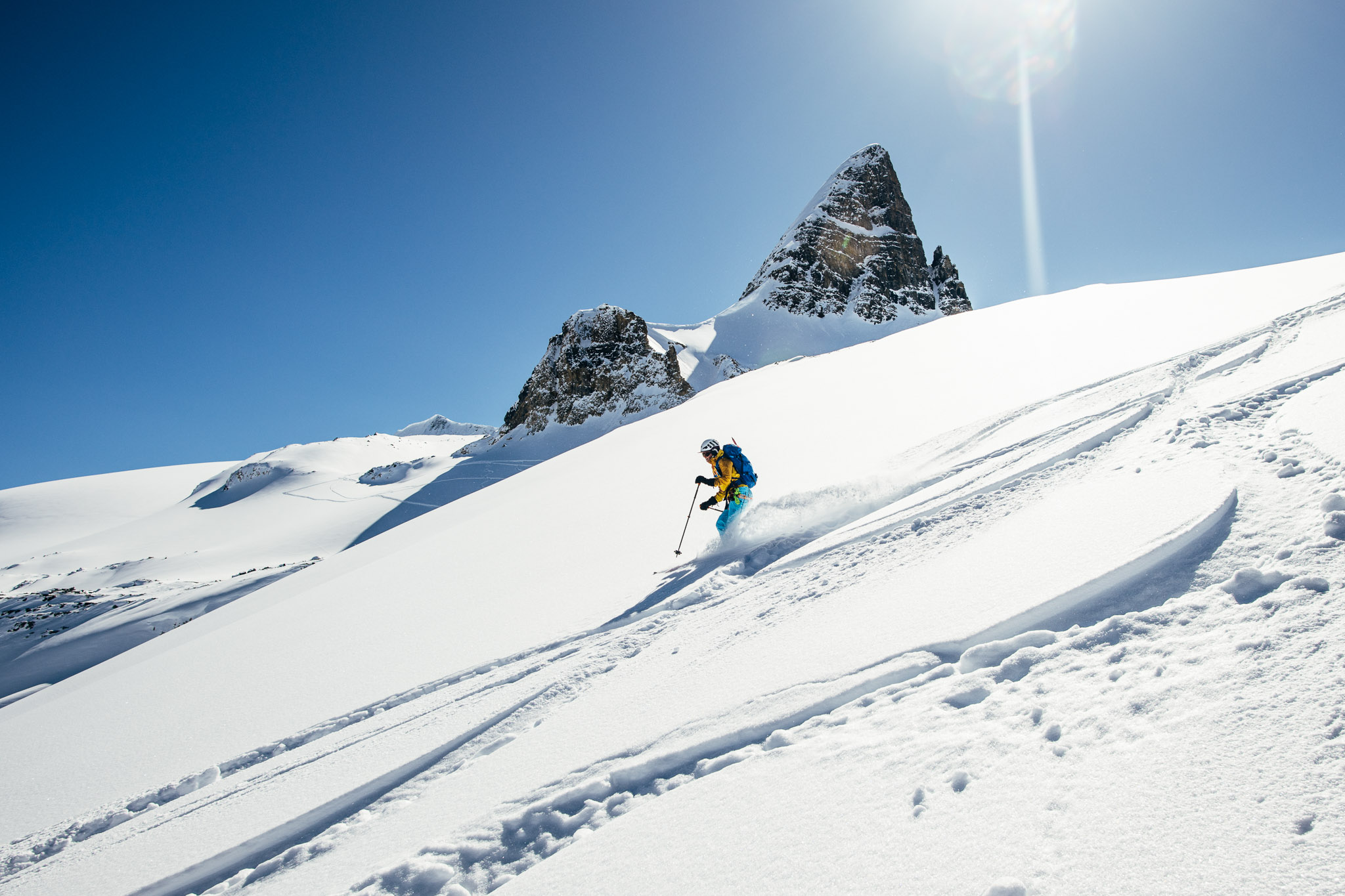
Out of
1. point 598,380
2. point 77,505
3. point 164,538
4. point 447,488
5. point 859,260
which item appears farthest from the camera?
point 859,260

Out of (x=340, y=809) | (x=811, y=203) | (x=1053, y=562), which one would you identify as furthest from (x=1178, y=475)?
(x=811, y=203)

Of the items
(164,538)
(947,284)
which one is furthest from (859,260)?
(164,538)

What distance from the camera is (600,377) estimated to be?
61.1 m

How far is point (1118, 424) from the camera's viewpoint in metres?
5.05

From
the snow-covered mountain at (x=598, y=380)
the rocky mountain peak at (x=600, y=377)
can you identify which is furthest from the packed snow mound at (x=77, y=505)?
the rocky mountain peak at (x=600, y=377)

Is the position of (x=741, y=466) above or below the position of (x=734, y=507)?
above

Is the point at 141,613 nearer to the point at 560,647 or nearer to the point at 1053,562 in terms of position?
the point at 560,647

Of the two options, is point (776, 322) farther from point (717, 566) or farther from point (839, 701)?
point (839, 701)

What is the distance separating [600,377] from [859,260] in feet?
185

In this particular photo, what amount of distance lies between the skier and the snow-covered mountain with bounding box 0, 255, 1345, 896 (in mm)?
327

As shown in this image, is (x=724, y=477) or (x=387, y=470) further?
(x=387, y=470)

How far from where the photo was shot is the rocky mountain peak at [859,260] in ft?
284

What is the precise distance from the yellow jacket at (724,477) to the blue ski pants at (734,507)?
0.27 ft

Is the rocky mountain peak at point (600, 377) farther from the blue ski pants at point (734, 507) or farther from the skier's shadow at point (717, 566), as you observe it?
the skier's shadow at point (717, 566)
